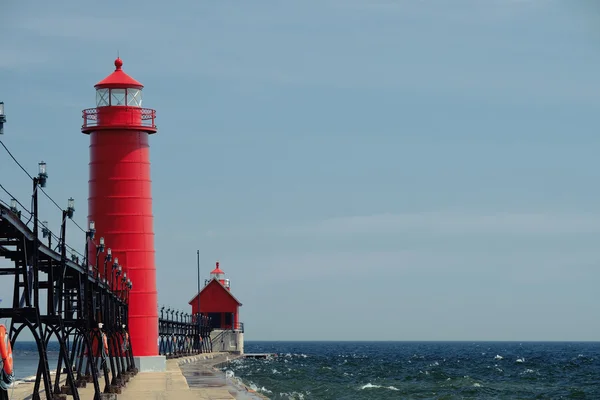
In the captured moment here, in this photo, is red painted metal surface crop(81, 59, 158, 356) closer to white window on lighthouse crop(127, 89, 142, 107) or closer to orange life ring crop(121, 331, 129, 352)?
white window on lighthouse crop(127, 89, 142, 107)

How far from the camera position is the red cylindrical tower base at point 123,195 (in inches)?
1752

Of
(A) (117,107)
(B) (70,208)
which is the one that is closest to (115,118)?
(A) (117,107)

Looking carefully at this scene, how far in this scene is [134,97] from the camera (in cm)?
4509

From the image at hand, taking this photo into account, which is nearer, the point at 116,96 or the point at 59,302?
the point at 59,302

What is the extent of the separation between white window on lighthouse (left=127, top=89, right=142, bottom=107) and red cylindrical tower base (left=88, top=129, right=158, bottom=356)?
1340mm

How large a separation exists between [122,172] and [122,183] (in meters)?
0.50

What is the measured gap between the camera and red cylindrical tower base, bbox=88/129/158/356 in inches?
1752

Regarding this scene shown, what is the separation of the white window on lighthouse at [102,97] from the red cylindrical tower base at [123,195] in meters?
1.28

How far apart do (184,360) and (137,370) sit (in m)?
27.1

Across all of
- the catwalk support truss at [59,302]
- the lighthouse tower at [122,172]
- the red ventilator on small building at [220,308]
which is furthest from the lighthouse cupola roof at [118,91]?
the red ventilator on small building at [220,308]

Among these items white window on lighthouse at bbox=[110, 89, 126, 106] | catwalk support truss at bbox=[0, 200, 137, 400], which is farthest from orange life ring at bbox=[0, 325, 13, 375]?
white window on lighthouse at bbox=[110, 89, 126, 106]

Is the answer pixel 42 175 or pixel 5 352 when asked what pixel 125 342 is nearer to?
pixel 42 175

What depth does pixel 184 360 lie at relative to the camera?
2847 inches

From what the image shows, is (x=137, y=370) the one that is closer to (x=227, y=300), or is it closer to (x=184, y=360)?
(x=184, y=360)
